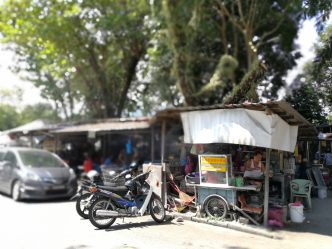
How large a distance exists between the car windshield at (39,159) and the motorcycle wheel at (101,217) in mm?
5067

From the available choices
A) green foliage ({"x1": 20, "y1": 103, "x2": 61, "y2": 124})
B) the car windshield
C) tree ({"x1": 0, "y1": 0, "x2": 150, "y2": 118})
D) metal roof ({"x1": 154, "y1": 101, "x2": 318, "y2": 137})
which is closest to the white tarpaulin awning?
metal roof ({"x1": 154, "y1": 101, "x2": 318, "y2": 137})

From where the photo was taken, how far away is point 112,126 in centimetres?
1777

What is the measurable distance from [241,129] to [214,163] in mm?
977

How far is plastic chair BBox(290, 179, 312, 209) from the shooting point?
9.84 metres

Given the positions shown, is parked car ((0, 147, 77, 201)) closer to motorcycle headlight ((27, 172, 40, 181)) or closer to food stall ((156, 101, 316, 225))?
motorcycle headlight ((27, 172, 40, 181))

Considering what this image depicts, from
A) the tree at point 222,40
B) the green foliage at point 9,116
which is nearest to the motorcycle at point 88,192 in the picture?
the tree at point 222,40

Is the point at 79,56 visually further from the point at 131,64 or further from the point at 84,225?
the point at 84,225

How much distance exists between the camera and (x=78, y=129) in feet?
61.4

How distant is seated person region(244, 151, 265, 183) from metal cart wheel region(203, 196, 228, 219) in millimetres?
834

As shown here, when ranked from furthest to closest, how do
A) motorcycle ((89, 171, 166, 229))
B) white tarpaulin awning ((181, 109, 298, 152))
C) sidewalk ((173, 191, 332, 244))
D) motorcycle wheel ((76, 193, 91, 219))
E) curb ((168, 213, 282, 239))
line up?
motorcycle wheel ((76, 193, 91, 219)) → white tarpaulin awning ((181, 109, 298, 152)) → motorcycle ((89, 171, 166, 229)) → curb ((168, 213, 282, 239)) → sidewalk ((173, 191, 332, 244))

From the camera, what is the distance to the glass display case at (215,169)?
8970mm

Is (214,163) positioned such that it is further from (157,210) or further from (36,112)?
(36,112)

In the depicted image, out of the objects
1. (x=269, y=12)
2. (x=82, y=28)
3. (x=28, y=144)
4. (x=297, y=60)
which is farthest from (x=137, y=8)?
(x=28, y=144)

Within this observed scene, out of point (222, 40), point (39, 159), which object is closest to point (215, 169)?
point (39, 159)
